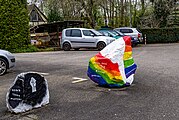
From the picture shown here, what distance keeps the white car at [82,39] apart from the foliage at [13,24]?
3.08 metres

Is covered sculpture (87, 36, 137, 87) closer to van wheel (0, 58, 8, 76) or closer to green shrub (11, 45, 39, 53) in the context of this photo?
van wheel (0, 58, 8, 76)

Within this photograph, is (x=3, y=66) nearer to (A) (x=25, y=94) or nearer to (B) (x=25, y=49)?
(A) (x=25, y=94)

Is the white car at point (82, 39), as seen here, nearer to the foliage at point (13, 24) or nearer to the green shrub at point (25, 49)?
the green shrub at point (25, 49)

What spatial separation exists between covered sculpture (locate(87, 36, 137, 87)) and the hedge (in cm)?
2128

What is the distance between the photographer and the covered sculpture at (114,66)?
7172 millimetres

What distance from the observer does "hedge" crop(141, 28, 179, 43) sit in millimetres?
28078

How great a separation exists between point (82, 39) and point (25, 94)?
15.6 metres

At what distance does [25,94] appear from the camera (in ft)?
18.1

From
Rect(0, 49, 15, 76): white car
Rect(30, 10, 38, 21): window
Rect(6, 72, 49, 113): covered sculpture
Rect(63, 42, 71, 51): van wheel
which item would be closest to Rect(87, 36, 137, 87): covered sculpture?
Rect(6, 72, 49, 113): covered sculpture

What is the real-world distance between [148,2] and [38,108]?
30.5 metres

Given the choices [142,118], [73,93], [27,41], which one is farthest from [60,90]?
[27,41]

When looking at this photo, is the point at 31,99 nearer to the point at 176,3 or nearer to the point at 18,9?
the point at 18,9

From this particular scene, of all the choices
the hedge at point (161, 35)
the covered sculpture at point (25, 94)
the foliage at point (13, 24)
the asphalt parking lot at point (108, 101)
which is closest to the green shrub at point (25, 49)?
the foliage at point (13, 24)

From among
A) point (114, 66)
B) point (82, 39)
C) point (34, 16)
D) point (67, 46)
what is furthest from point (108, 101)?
point (34, 16)
